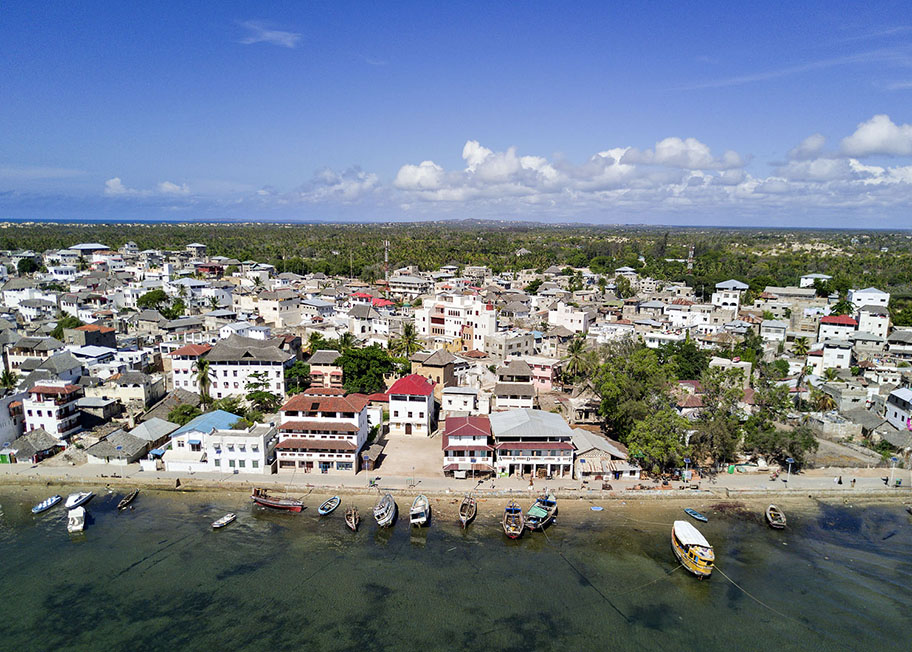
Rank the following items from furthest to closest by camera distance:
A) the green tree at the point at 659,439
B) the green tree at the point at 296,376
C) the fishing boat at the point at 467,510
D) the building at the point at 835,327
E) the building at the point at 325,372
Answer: the building at the point at 835,327, the building at the point at 325,372, the green tree at the point at 296,376, the green tree at the point at 659,439, the fishing boat at the point at 467,510

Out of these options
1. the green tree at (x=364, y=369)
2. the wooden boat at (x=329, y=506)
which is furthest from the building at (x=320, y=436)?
the green tree at (x=364, y=369)

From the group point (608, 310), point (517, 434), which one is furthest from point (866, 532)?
point (608, 310)

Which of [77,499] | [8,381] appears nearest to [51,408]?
[8,381]

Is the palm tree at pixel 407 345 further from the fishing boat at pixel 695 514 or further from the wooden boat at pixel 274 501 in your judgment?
the fishing boat at pixel 695 514

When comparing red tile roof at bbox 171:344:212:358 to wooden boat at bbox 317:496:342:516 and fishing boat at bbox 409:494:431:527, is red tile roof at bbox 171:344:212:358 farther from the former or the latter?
fishing boat at bbox 409:494:431:527

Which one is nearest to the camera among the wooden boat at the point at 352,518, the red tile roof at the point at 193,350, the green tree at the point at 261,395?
the wooden boat at the point at 352,518

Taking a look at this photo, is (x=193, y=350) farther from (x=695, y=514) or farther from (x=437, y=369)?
(x=695, y=514)

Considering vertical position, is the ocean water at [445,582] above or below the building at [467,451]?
below

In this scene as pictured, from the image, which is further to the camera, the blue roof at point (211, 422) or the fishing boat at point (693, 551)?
the blue roof at point (211, 422)
